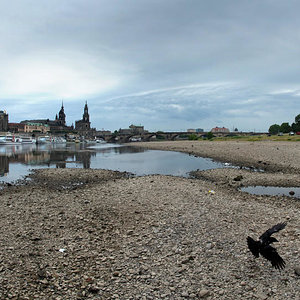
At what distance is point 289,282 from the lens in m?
6.75

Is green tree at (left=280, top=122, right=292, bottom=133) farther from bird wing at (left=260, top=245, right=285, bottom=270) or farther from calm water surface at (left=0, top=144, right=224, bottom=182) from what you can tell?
bird wing at (left=260, top=245, right=285, bottom=270)

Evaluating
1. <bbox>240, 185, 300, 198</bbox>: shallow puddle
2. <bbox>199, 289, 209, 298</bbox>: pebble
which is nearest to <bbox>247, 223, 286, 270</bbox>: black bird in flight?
<bbox>199, 289, 209, 298</bbox>: pebble

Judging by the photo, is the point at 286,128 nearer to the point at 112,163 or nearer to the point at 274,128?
the point at 274,128

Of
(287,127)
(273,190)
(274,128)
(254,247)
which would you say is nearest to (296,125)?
(287,127)

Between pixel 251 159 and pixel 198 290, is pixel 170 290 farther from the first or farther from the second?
pixel 251 159

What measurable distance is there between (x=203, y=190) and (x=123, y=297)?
38.3ft

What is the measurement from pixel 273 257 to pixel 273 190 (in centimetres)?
1310

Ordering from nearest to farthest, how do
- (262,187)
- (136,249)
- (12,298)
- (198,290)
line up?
1. (12,298)
2. (198,290)
3. (136,249)
4. (262,187)

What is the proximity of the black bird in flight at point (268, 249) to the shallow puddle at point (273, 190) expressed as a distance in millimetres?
11080

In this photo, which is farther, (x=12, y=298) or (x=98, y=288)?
(x=98, y=288)

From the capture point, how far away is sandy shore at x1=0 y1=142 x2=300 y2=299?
21.5 feet

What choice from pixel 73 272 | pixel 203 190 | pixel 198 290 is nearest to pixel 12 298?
pixel 73 272

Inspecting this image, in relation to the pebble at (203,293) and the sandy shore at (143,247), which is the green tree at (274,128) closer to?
the sandy shore at (143,247)

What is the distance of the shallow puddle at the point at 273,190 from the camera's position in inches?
695
